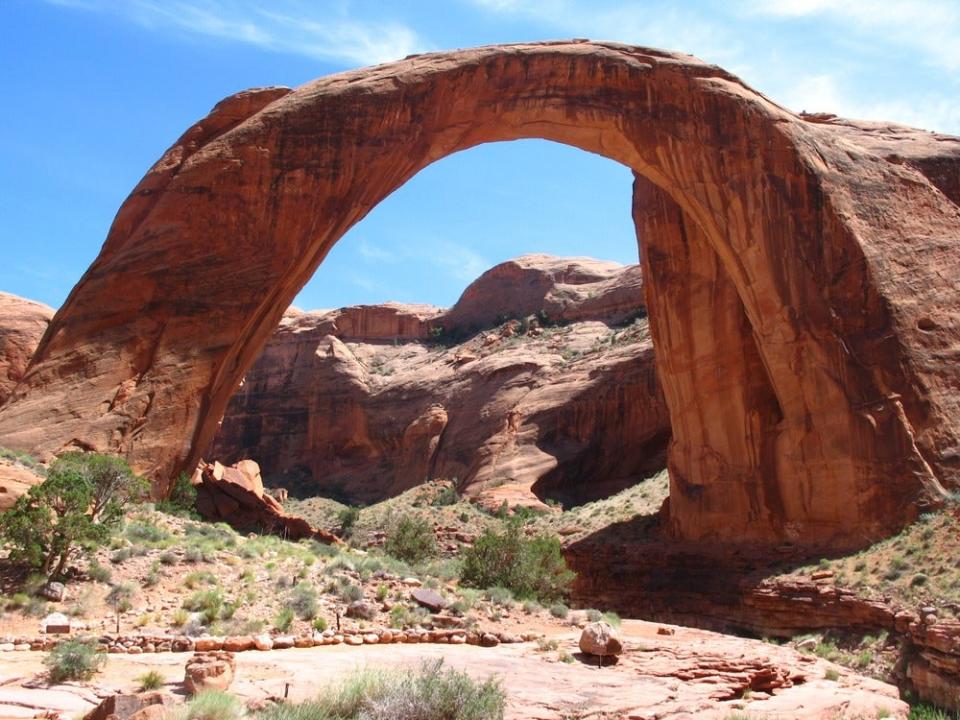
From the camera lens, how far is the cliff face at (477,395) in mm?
34406

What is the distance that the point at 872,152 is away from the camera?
21.5 meters

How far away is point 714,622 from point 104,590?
12820 mm

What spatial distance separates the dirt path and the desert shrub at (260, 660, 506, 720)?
1.42ft

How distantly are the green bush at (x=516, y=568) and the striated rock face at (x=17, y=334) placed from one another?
18.3m

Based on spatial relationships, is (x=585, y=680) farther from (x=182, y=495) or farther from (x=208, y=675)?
(x=182, y=495)

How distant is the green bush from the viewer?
17172 mm

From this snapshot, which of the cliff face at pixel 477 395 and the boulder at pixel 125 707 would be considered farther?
the cliff face at pixel 477 395

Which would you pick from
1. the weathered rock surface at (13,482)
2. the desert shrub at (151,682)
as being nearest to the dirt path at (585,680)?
the desert shrub at (151,682)

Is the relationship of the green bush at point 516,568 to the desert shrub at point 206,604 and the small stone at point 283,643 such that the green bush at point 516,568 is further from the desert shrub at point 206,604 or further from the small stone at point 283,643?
the small stone at point 283,643

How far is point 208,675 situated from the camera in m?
6.89

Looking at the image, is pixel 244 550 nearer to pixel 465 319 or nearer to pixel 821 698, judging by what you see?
pixel 821 698

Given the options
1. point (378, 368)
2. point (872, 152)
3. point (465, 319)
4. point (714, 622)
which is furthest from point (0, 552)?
point (465, 319)

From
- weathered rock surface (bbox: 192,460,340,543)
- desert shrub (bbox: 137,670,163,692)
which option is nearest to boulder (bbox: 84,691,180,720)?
desert shrub (bbox: 137,670,163,692)

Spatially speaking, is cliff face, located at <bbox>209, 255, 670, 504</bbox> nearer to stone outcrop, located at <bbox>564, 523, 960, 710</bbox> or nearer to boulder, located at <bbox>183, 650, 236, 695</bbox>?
stone outcrop, located at <bbox>564, 523, 960, 710</bbox>
